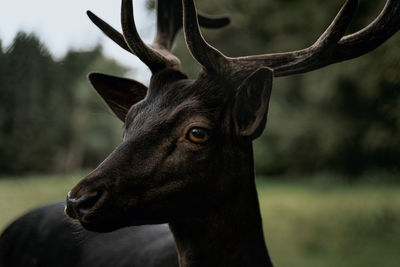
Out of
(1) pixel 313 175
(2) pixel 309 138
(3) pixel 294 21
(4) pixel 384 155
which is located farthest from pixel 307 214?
(4) pixel 384 155

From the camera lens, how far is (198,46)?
259 cm

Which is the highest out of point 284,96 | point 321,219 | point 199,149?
point 199,149

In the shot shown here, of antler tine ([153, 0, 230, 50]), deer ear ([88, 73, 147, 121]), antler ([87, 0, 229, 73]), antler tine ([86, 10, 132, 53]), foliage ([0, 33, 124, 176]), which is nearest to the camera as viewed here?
antler ([87, 0, 229, 73])

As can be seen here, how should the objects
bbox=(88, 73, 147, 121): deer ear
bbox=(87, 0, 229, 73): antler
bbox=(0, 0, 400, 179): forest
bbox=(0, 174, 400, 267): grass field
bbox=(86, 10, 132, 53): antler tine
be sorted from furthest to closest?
1. bbox=(0, 174, 400, 267): grass field
2. bbox=(0, 0, 400, 179): forest
3. bbox=(88, 73, 147, 121): deer ear
4. bbox=(86, 10, 132, 53): antler tine
5. bbox=(87, 0, 229, 73): antler

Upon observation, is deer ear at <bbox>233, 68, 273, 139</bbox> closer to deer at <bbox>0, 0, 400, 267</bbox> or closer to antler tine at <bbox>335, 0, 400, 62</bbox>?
deer at <bbox>0, 0, 400, 267</bbox>

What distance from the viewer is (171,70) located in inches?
113

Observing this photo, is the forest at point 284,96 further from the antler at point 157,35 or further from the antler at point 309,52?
the antler at point 157,35

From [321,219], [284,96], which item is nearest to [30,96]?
[321,219]

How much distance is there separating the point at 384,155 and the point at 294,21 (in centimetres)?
631

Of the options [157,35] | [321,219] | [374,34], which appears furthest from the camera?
[321,219]

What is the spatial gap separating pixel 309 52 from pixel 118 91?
1370 millimetres

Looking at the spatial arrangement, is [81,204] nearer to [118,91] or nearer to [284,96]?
[118,91]

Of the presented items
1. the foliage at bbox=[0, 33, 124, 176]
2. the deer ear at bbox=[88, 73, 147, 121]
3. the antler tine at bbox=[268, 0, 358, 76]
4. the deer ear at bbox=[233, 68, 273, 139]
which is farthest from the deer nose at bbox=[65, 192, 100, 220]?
the foliage at bbox=[0, 33, 124, 176]

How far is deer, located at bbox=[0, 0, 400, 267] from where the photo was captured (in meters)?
2.34
